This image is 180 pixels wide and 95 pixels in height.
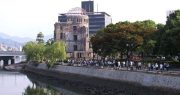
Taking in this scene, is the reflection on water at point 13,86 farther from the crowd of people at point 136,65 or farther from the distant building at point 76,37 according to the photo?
the distant building at point 76,37

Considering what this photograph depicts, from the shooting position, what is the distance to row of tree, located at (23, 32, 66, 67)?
111 meters

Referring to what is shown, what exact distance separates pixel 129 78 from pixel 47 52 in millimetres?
55539

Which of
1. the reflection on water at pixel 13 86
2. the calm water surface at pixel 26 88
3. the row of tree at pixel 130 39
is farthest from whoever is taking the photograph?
the row of tree at pixel 130 39

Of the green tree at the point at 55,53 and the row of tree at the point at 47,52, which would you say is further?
the row of tree at the point at 47,52

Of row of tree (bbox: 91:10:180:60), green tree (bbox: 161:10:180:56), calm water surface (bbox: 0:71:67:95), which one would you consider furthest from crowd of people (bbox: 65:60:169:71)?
calm water surface (bbox: 0:71:67:95)

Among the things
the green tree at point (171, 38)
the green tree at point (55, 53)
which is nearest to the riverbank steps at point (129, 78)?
the green tree at point (171, 38)

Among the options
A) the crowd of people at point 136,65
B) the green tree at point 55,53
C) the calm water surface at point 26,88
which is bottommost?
the calm water surface at point 26,88

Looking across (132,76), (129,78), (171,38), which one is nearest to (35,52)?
(171,38)

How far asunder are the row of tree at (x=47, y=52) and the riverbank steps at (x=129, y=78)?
12.8m

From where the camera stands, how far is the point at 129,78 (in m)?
61.1

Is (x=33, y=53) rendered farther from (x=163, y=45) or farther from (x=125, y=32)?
(x=163, y=45)

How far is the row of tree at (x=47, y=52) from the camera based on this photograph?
11119cm

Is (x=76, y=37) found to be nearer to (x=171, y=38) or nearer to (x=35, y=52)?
(x=35, y=52)

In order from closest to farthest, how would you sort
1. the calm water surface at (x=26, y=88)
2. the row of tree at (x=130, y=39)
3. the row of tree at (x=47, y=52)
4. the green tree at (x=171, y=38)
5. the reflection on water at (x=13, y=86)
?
the calm water surface at (x=26, y=88)
the reflection on water at (x=13, y=86)
the green tree at (x=171, y=38)
the row of tree at (x=130, y=39)
the row of tree at (x=47, y=52)
